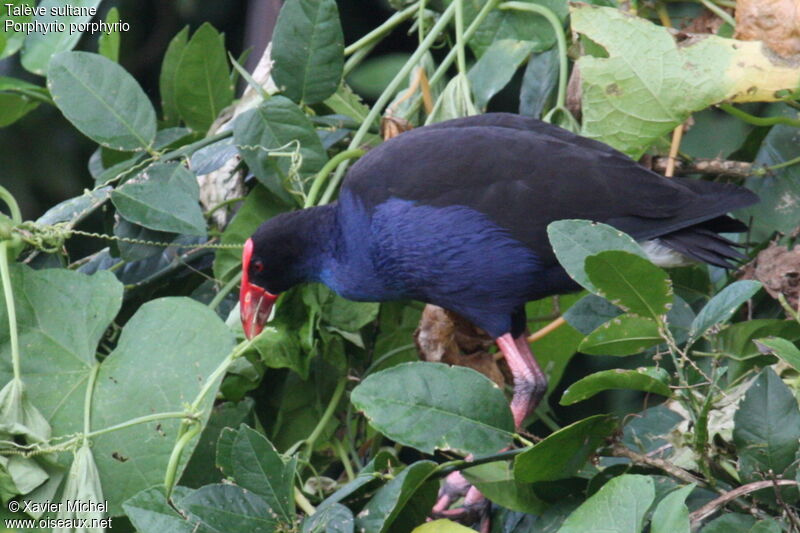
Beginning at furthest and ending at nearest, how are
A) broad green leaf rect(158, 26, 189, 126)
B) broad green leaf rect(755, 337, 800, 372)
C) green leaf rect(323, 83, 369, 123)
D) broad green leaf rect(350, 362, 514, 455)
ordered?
broad green leaf rect(158, 26, 189, 126)
green leaf rect(323, 83, 369, 123)
broad green leaf rect(350, 362, 514, 455)
broad green leaf rect(755, 337, 800, 372)

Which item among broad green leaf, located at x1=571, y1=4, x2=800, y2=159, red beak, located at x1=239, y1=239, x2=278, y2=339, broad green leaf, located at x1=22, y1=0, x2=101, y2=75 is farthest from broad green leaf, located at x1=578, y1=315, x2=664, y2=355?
broad green leaf, located at x1=22, y1=0, x2=101, y2=75

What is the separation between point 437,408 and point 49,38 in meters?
1.13

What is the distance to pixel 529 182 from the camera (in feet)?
5.69

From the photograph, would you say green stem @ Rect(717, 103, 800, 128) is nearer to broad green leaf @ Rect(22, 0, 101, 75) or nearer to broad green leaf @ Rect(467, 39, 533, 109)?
broad green leaf @ Rect(467, 39, 533, 109)

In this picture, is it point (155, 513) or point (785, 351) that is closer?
point (785, 351)

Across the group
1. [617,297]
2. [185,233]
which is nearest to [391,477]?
[617,297]

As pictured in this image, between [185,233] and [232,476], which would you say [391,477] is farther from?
[185,233]

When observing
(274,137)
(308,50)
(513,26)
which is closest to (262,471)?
(274,137)

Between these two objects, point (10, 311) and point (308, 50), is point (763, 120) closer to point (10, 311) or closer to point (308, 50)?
point (308, 50)

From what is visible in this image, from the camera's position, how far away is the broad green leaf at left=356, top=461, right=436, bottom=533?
4.00ft

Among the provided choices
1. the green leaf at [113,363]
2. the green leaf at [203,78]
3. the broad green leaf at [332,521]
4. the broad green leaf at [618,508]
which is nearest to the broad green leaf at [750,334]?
the broad green leaf at [618,508]

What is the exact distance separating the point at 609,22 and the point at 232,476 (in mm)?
878

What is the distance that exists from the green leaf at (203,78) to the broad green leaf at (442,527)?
1.01 metres

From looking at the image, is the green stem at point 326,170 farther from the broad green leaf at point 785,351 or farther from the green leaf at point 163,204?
the broad green leaf at point 785,351
